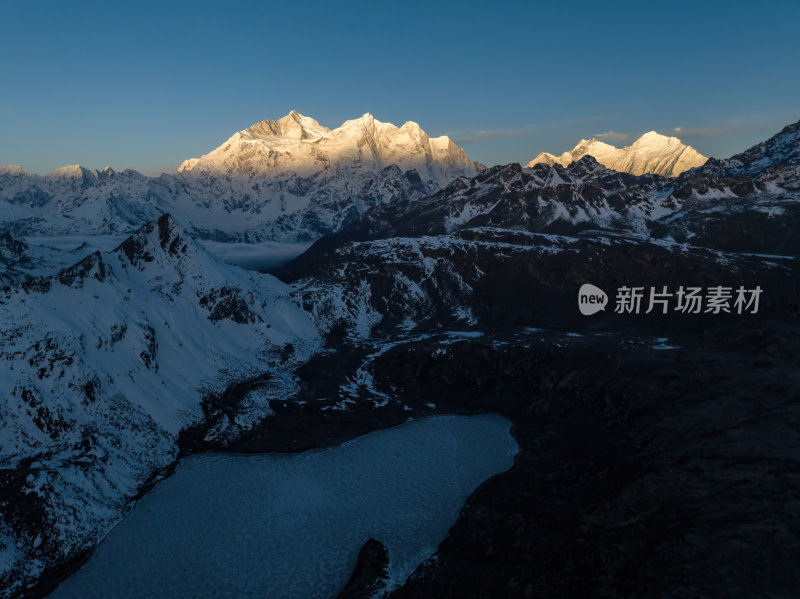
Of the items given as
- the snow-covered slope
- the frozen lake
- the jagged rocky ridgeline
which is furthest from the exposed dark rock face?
the snow-covered slope

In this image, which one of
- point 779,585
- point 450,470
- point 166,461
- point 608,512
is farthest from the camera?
point 166,461

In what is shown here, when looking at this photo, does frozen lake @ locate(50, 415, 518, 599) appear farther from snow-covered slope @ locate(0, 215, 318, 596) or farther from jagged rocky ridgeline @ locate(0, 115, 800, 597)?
snow-covered slope @ locate(0, 215, 318, 596)

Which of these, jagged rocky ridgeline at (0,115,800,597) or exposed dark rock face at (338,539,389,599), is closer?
exposed dark rock face at (338,539,389,599)

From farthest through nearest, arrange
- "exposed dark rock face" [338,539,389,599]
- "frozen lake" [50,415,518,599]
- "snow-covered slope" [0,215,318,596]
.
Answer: "snow-covered slope" [0,215,318,596] → "frozen lake" [50,415,518,599] → "exposed dark rock face" [338,539,389,599]

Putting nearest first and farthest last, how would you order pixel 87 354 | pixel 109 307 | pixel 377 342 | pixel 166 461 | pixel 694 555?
1. pixel 694 555
2. pixel 166 461
3. pixel 87 354
4. pixel 109 307
5. pixel 377 342

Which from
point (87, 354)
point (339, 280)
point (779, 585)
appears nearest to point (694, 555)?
point (779, 585)

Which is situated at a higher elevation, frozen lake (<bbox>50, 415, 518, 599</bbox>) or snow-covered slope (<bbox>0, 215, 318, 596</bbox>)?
snow-covered slope (<bbox>0, 215, 318, 596</bbox>)

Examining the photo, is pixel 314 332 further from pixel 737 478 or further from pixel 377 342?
pixel 737 478

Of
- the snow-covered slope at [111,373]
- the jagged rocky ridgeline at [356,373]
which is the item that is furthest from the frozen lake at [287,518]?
the snow-covered slope at [111,373]
